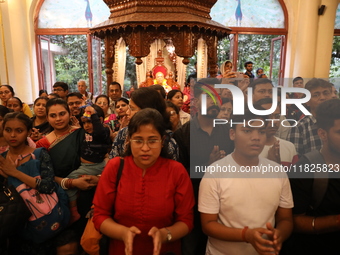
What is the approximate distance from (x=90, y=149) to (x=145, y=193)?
0.88 meters

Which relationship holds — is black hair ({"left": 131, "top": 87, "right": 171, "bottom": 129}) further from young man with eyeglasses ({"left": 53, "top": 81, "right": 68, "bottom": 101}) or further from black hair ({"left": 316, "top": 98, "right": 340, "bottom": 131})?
young man with eyeglasses ({"left": 53, "top": 81, "right": 68, "bottom": 101})

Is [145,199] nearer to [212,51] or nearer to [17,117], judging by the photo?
[17,117]

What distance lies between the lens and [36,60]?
746cm

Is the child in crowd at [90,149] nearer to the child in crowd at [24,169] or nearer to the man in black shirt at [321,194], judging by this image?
the child in crowd at [24,169]

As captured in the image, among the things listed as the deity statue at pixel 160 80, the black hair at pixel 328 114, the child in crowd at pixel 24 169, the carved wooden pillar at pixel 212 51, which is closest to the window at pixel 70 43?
the deity statue at pixel 160 80

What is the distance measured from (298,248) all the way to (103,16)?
24.6 feet

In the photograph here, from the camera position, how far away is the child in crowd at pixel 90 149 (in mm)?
1989

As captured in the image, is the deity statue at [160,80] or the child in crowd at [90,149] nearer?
the child in crowd at [90,149]

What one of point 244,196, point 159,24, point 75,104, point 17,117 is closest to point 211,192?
point 244,196

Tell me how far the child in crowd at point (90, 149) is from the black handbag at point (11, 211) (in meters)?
0.34

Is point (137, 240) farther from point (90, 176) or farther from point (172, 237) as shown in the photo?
point (90, 176)

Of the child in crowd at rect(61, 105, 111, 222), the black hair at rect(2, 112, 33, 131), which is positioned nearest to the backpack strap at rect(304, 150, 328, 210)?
the child in crowd at rect(61, 105, 111, 222)

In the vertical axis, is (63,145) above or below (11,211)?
above

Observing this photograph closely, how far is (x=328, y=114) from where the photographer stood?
1403mm
